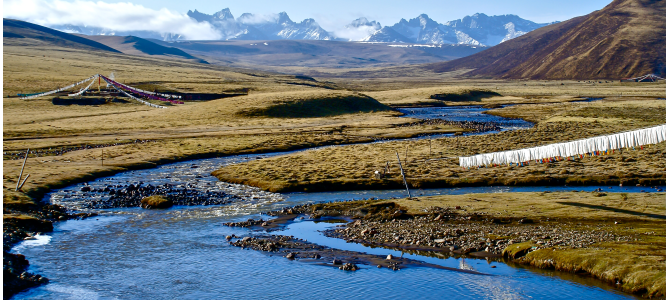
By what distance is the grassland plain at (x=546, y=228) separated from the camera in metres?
27.2

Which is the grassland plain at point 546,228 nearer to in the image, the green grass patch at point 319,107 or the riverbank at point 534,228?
the riverbank at point 534,228

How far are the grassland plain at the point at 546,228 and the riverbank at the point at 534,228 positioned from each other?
44mm

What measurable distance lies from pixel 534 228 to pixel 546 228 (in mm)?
746

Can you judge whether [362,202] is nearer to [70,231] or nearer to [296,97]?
[70,231]

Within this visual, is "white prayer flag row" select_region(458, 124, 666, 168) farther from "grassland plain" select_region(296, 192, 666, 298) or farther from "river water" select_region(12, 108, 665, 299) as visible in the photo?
"river water" select_region(12, 108, 665, 299)

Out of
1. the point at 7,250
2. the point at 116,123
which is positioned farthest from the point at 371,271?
the point at 116,123

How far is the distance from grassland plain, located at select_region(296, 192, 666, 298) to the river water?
1.37 m

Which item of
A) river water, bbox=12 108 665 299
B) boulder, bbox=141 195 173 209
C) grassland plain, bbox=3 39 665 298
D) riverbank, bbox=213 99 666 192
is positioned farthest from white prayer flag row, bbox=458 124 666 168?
boulder, bbox=141 195 173 209

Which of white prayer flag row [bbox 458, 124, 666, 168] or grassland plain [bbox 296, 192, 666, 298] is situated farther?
white prayer flag row [bbox 458, 124, 666, 168]

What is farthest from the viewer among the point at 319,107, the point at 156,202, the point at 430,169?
the point at 319,107

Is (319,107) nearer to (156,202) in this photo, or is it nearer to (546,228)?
(156,202)

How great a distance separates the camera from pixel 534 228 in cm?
3500

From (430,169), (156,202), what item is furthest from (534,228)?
(156,202)

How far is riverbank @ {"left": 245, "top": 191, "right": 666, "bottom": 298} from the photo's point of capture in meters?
27.4
